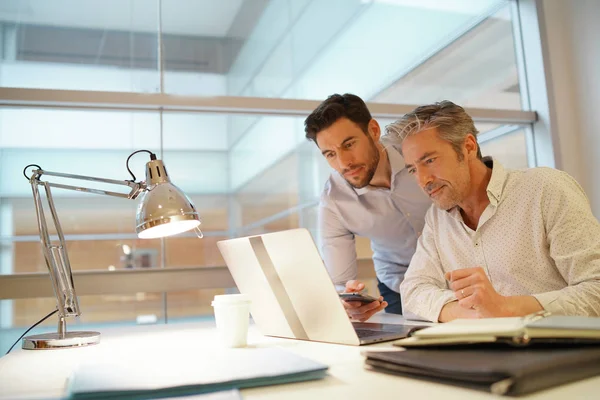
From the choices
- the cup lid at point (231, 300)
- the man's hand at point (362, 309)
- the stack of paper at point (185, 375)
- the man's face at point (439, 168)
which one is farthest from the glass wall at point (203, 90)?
the stack of paper at point (185, 375)

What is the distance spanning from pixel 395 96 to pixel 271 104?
3.17ft

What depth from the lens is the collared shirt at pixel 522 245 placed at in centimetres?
136

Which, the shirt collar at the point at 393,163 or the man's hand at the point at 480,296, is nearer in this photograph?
the man's hand at the point at 480,296

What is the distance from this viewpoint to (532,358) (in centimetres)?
69

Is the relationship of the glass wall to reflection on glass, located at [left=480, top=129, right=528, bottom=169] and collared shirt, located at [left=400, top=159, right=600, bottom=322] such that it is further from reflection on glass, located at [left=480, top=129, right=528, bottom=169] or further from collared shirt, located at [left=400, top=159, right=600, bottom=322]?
collared shirt, located at [left=400, top=159, right=600, bottom=322]

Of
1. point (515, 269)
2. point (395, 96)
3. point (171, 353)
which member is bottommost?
point (171, 353)

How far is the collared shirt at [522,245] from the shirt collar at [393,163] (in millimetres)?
502

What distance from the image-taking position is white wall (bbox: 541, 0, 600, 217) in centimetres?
329

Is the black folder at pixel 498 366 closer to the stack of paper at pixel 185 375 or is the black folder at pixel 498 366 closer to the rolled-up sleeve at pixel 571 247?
the stack of paper at pixel 185 375

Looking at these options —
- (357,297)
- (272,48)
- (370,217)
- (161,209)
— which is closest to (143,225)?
(161,209)

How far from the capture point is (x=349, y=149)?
2.04m

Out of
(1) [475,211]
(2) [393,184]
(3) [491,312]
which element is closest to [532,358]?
(3) [491,312]

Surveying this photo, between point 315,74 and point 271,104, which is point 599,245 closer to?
point 271,104

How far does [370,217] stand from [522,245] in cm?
78
